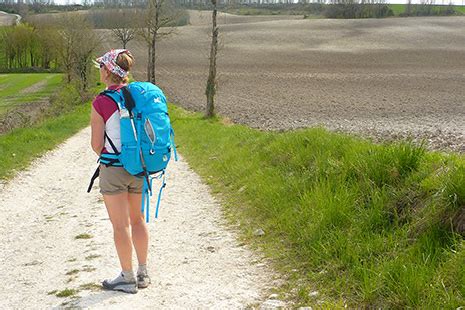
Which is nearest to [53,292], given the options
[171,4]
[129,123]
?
[129,123]

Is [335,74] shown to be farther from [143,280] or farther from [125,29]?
[143,280]

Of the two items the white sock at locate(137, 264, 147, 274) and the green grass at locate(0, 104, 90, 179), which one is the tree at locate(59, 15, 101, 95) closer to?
the green grass at locate(0, 104, 90, 179)

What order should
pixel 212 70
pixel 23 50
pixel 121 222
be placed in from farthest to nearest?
1. pixel 23 50
2. pixel 212 70
3. pixel 121 222

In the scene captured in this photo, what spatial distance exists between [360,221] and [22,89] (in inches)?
2239

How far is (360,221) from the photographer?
5.27 m

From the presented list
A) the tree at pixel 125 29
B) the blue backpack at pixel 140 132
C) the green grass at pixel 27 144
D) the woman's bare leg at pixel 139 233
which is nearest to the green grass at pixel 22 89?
the tree at pixel 125 29

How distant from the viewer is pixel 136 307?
4465 millimetres

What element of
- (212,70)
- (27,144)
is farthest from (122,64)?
(212,70)

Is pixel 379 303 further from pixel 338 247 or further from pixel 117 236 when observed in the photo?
pixel 117 236

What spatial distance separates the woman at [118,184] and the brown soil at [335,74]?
711 centimetres

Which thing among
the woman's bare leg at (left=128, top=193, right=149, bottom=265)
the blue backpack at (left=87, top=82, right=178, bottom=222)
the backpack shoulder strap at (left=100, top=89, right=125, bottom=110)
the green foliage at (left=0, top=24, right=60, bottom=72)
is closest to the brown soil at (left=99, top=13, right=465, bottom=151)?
the woman's bare leg at (left=128, top=193, right=149, bottom=265)

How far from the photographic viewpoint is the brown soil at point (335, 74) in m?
23.8

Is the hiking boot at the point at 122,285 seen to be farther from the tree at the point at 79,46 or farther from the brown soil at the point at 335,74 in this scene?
the tree at the point at 79,46

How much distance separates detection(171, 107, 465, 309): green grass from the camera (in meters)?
4.05
